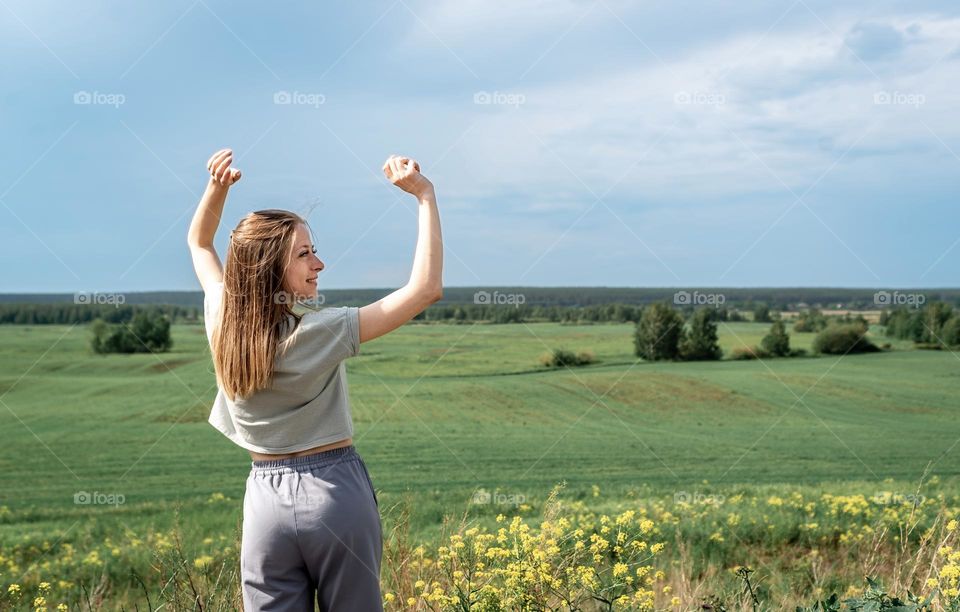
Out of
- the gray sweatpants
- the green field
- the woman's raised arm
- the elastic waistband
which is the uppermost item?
the woman's raised arm

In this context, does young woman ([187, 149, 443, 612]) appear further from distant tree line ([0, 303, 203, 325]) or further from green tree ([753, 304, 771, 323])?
distant tree line ([0, 303, 203, 325])

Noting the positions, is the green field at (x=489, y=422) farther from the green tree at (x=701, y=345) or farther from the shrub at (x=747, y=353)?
the green tree at (x=701, y=345)

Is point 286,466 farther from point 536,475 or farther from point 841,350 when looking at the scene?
point 841,350

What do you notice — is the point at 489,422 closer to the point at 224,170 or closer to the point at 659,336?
the point at 659,336

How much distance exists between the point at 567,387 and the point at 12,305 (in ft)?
90.2

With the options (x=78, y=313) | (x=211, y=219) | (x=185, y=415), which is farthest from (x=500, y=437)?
(x=78, y=313)

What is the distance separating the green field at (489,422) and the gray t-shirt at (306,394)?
8703 millimetres

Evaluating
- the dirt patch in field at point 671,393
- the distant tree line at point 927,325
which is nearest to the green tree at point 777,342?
the distant tree line at point 927,325

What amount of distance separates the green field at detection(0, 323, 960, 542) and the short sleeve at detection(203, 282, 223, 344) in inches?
339

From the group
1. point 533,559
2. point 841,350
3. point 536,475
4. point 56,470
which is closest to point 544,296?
point 841,350

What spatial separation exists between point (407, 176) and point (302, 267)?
1.38 ft

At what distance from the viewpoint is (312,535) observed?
2496mm

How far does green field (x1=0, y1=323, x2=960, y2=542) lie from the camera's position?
1991cm

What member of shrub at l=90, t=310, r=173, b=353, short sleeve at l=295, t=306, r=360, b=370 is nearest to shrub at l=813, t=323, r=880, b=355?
shrub at l=90, t=310, r=173, b=353
